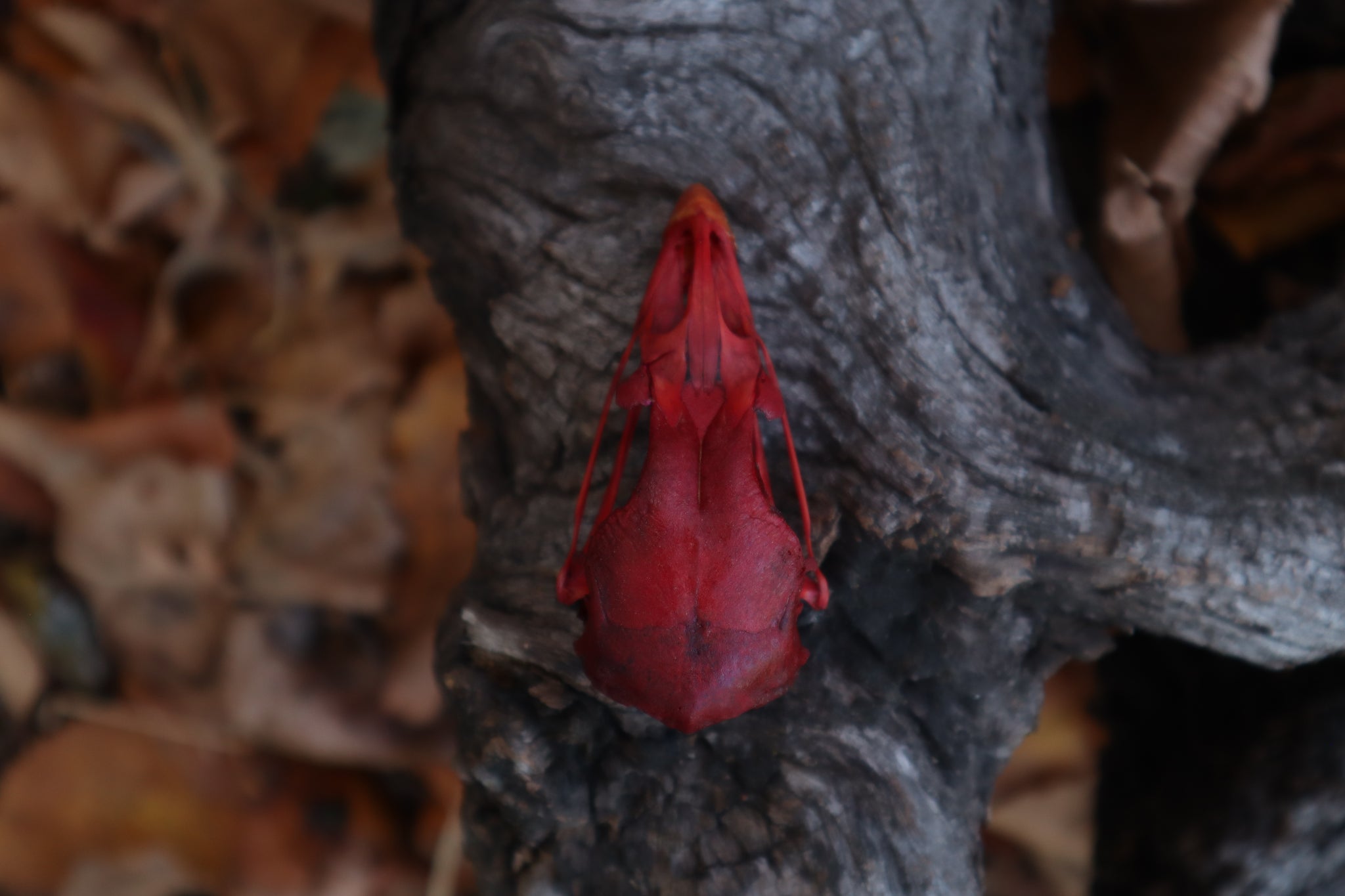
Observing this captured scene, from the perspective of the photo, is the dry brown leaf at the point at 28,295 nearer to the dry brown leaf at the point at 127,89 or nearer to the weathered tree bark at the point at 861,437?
the dry brown leaf at the point at 127,89

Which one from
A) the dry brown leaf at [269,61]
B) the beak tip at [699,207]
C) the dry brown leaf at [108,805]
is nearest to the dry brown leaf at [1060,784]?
the beak tip at [699,207]

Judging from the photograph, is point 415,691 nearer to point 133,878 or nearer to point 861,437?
point 133,878

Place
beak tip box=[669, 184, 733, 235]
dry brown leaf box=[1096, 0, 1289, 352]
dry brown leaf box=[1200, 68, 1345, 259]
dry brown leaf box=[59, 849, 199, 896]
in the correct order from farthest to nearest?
dry brown leaf box=[59, 849, 199, 896]
dry brown leaf box=[1200, 68, 1345, 259]
dry brown leaf box=[1096, 0, 1289, 352]
beak tip box=[669, 184, 733, 235]

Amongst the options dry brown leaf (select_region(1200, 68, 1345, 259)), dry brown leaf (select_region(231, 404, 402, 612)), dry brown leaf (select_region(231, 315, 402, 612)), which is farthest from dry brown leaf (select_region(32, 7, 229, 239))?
dry brown leaf (select_region(1200, 68, 1345, 259))

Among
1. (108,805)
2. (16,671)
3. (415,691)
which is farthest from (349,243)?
(108,805)

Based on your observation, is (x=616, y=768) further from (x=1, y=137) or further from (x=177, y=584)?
(x=1, y=137)

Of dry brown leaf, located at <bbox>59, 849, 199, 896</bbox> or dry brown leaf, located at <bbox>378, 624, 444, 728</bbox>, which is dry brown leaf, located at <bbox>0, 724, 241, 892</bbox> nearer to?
dry brown leaf, located at <bbox>59, 849, 199, 896</bbox>
